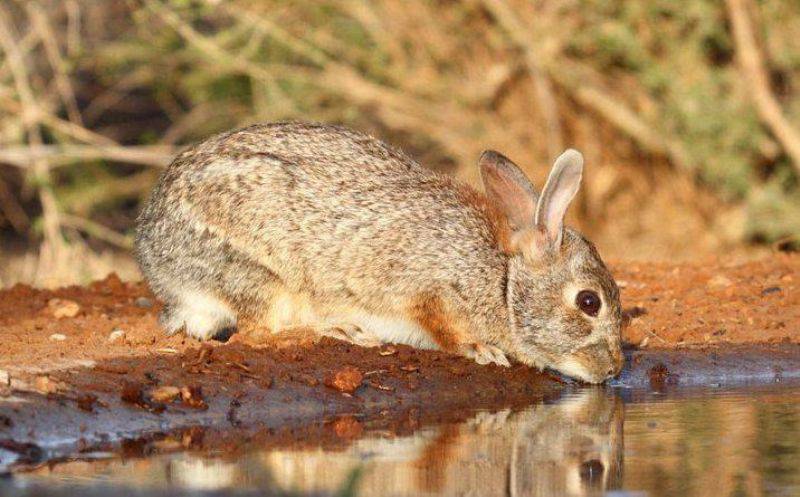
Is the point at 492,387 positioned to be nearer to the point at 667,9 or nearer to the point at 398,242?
the point at 398,242

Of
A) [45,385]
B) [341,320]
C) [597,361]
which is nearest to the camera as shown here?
[45,385]

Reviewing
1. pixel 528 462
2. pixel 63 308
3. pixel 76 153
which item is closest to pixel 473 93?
pixel 76 153

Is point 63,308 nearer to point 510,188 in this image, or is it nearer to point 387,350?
point 387,350

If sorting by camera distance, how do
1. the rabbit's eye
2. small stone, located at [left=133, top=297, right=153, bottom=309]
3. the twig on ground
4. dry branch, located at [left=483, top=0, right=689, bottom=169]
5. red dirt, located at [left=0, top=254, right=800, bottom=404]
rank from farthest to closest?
dry branch, located at [left=483, top=0, right=689, bottom=169], the twig on ground, small stone, located at [left=133, top=297, right=153, bottom=309], the rabbit's eye, red dirt, located at [left=0, top=254, right=800, bottom=404]

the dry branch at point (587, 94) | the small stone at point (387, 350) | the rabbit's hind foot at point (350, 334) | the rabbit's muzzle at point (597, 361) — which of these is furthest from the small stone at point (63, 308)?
the dry branch at point (587, 94)

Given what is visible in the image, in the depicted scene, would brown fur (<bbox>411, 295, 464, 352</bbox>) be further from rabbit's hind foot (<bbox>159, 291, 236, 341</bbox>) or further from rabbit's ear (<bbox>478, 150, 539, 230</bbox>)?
rabbit's hind foot (<bbox>159, 291, 236, 341</bbox>)

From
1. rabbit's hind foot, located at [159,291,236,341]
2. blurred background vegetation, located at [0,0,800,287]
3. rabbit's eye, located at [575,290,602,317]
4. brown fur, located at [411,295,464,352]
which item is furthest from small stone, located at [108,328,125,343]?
blurred background vegetation, located at [0,0,800,287]

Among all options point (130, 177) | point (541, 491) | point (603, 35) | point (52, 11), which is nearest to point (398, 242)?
point (541, 491)
